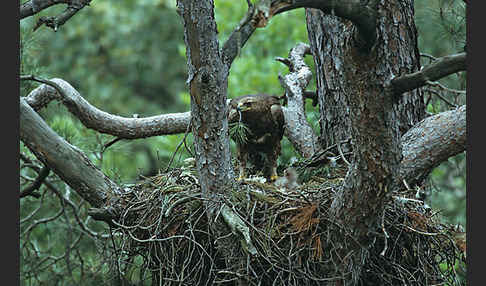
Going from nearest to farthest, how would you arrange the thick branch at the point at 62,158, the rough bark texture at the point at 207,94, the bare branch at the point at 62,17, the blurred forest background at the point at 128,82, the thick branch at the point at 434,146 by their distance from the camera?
the rough bark texture at the point at 207,94 < the bare branch at the point at 62,17 < the thick branch at the point at 62,158 < the thick branch at the point at 434,146 < the blurred forest background at the point at 128,82

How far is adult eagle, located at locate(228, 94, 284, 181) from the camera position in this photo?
8.41 feet

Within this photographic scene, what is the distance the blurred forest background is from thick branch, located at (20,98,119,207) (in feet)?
0.89

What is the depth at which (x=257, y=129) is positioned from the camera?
2637 millimetres

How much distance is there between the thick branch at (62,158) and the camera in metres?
2.17

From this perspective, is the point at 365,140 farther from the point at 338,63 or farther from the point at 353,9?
the point at 338,63

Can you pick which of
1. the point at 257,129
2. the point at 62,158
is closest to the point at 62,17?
the point at 62,158

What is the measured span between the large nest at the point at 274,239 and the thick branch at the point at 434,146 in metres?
0.20

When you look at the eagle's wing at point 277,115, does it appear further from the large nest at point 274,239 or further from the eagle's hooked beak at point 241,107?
the large nest at point 274,239

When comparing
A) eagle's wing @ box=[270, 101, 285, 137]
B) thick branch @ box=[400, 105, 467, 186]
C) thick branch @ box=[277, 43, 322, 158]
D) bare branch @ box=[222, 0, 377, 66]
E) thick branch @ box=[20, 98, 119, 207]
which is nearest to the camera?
bare branch @ box=[222, 0, 377, 66]

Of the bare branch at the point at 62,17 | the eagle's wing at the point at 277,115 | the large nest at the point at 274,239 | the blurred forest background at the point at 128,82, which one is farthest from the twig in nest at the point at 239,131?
the bare branch at the point at 62,17

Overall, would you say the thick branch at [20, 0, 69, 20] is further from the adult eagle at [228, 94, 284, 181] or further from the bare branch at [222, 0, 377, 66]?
the adult eagle at [228, 94, 284, 181]

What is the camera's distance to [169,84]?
32.8 feet

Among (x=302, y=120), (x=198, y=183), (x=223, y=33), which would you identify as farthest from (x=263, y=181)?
(x=223, y=33)

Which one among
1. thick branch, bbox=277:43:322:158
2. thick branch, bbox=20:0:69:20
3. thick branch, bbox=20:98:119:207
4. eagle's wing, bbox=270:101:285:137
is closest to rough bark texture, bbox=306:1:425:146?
thick branch, bbox=277:43:322:158
